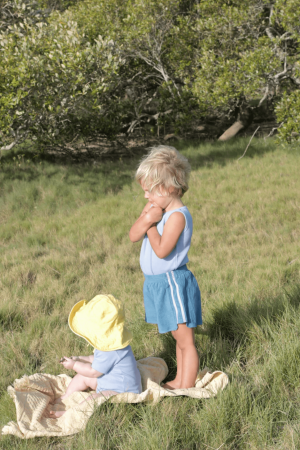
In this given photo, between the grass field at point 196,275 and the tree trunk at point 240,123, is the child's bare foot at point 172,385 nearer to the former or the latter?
the grass field at point 196,275

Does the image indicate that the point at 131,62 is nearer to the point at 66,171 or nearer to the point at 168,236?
the point at 66,171

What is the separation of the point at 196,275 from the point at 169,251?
2.73 meters

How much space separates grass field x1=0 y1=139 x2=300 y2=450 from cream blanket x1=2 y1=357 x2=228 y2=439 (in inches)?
2.3

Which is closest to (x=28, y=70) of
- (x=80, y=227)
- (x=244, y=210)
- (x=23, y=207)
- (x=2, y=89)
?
(x=2, y=89)

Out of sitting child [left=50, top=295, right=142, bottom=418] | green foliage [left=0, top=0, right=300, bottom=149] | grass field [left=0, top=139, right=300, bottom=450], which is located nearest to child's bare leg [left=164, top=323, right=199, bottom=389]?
grass field [left=0, top=139, right=300, bottom=450]

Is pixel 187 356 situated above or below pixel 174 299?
below

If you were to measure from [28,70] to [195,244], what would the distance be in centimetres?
Answer: 491

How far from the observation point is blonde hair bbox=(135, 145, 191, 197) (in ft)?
8.45

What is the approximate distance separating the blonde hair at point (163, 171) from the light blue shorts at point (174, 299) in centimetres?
56

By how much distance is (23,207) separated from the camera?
8.43 m

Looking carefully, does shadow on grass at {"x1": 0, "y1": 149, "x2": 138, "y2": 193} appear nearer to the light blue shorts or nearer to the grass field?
the grass field

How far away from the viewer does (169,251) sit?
2561 mm

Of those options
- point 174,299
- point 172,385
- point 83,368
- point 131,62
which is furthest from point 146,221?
point 131,62

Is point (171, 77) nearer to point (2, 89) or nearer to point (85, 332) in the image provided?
point (2, 89)
